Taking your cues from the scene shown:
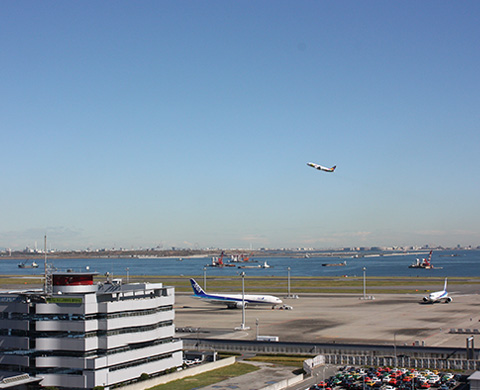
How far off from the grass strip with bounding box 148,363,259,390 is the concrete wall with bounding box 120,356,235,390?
71cm

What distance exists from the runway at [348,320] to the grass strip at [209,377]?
864 inches

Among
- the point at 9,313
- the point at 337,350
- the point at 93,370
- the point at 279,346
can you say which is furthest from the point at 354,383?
the point at 9,313

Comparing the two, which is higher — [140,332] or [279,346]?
[140,332]

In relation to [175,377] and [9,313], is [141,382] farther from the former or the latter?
[9,313]

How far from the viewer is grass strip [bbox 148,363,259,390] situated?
237 feet

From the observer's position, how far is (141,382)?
71188 mm

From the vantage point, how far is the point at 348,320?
127 m

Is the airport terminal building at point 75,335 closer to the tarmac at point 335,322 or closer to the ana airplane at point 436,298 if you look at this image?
the tarmac at point 335,322

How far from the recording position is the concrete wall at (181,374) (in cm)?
7086

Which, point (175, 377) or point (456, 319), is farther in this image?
point (456, 319)

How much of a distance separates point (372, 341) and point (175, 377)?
39654 mm

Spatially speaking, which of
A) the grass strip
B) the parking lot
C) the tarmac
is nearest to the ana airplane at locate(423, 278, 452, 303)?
the tarmac

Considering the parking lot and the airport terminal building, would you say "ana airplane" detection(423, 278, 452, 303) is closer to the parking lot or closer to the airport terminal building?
the parking lot

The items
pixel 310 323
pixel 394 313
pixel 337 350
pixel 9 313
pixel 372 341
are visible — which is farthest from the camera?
pixel 394 313
